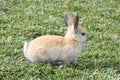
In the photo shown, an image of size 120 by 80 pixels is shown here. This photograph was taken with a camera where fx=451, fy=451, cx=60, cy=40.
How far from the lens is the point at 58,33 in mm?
8945

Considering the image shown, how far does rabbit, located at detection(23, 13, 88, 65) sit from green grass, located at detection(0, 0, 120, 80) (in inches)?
4.5

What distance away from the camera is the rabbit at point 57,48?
264 inches

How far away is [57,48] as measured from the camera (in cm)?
672

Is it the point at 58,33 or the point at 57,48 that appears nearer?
the point at 57,48

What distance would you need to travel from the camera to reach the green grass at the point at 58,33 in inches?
259

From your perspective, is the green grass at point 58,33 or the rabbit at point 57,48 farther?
the rabbit at point 57,48

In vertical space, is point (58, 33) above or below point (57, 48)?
below

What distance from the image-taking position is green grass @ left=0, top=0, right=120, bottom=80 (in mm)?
6582

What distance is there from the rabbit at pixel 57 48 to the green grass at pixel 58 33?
11 cm

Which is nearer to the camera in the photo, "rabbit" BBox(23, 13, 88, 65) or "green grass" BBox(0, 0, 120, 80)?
"green grass" BBox(0, 0, 120, 80)

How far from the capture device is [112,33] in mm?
9359

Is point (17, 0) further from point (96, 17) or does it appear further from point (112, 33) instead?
point (112, 33)

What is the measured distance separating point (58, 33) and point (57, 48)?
7.34 ft

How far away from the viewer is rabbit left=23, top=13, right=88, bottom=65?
6711 mm
